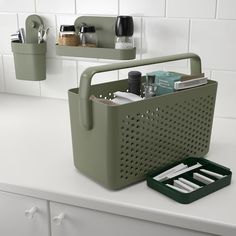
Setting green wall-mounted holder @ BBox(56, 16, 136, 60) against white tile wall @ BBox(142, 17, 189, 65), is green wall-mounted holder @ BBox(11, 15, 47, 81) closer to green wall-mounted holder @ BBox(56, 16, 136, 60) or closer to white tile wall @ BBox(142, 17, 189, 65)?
green wall-mounted holder @ BBox(56, 16, 136, 60)

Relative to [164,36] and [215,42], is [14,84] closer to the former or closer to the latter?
[164,36]

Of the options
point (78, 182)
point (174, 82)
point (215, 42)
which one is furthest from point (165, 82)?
point (215, 42)

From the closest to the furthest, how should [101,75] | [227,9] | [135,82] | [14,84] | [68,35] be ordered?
[135,82], [227,9], [68,35], [101,75], [14,84]

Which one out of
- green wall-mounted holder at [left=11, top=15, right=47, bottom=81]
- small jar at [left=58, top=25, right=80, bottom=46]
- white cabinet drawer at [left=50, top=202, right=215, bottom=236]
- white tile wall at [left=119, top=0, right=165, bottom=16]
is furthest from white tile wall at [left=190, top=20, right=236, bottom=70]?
white cabinet drawer at [left=50, top=202, right=215, bottom=236]

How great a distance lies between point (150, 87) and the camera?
887 millimetres

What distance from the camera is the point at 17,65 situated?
4.58 feet

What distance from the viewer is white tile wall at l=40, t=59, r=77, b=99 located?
4.60ft

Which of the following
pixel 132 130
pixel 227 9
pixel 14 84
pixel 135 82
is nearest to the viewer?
pixel 132 130

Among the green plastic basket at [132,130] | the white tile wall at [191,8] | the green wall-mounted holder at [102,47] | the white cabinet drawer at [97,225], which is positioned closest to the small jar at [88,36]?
the green wall-mounted holder at [102,47]

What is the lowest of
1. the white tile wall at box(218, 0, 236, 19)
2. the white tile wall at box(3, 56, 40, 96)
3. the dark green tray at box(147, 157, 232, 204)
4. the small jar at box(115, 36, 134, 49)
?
the dark green tray at box(147, 157, 232, 204)

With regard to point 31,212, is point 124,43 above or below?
above

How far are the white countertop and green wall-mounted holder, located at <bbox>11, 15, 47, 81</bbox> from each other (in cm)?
22

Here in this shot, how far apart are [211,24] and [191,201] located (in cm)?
62

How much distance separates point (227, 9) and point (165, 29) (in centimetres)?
19
